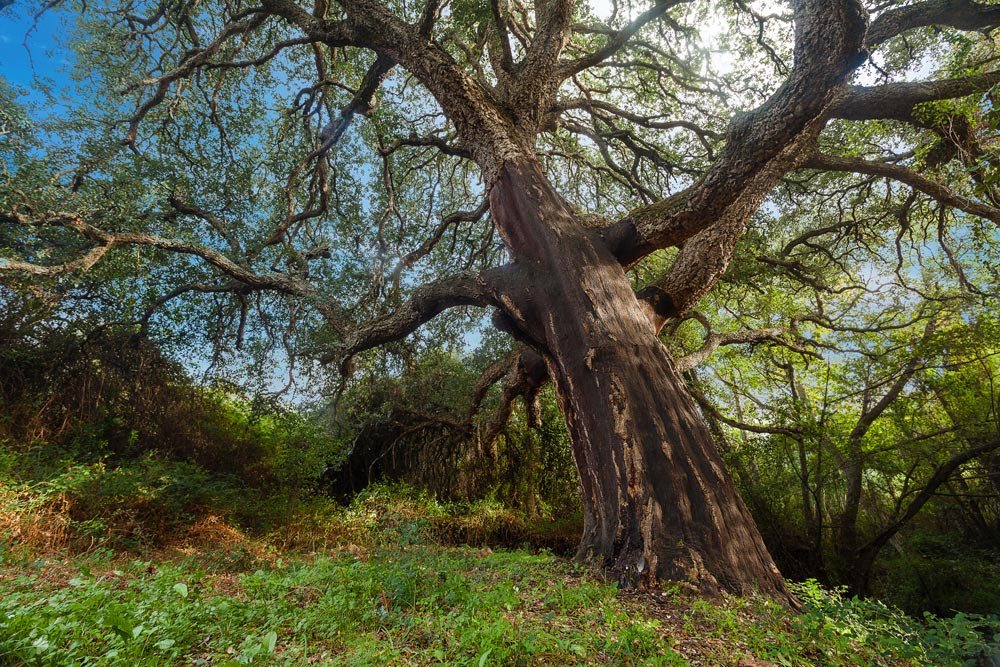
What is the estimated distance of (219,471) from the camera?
21.1 feet

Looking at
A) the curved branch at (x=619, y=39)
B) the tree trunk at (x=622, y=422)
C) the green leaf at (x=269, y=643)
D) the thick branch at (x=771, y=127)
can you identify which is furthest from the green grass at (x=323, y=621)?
the curved branch at (x=619, y=39)

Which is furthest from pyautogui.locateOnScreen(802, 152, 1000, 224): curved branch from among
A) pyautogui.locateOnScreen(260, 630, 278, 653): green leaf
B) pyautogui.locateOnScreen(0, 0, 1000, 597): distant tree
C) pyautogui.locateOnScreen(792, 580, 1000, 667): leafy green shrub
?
pyautogui.locateOnScreen(260, 630, 278, 653): green leaf

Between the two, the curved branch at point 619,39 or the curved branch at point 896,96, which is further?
the curved branch at point 619,39

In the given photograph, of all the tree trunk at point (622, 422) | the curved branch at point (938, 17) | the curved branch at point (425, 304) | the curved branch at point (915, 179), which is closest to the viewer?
the tree trunk at point (622, 422)

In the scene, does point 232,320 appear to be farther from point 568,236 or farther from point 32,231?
point 568,236

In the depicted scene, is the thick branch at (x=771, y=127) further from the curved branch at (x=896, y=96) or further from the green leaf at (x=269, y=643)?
the green leaf at (x=269, y=643)

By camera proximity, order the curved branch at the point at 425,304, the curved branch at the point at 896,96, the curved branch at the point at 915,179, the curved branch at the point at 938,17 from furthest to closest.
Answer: the curved branch at the point at 425,304 → the curved branch at the point at 915,179 → the curved branch at the point at 896,96 → the curved branch at the point at 938,17

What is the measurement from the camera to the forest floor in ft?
5.40

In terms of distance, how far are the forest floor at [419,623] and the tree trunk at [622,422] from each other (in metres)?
0.26

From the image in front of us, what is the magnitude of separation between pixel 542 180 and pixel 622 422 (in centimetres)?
279

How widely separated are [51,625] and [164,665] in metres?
0.47

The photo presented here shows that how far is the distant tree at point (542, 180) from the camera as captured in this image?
3119 millimetres

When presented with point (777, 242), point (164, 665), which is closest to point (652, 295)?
point (164, 665)

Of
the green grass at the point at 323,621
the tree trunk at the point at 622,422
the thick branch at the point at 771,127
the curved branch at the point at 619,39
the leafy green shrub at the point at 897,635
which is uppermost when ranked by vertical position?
the curved branch at the point at 619,39
